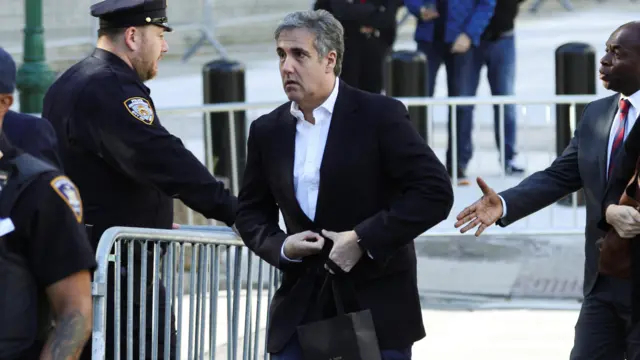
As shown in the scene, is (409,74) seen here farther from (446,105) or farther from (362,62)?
(446,105)

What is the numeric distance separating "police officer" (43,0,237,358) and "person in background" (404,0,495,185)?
647 centimetres

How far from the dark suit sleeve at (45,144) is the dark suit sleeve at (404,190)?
3.61 ft

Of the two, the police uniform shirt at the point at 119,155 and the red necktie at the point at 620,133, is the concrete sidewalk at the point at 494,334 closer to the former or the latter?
the police uniform shirt at the point at 119,155

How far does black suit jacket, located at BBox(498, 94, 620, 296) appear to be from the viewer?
210 inches

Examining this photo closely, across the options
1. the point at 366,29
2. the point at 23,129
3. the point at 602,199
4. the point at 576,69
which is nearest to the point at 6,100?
the point at 23,129

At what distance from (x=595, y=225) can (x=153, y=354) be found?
60.5 inches

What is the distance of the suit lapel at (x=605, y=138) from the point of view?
5.33 meters

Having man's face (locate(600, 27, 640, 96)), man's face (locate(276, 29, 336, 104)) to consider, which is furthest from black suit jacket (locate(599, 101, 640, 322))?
man's face (locate(276, 29, 336, 104))

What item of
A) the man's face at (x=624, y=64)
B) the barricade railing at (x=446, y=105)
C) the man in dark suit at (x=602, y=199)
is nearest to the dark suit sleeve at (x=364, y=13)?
the barricade railing at (x=446, y=105)

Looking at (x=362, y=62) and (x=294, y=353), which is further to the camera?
(x=362, y=62)

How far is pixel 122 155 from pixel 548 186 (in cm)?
148

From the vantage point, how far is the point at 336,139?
4844mm

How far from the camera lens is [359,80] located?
486 inches

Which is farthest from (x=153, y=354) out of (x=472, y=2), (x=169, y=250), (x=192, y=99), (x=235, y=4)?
(x=235, y=4)
